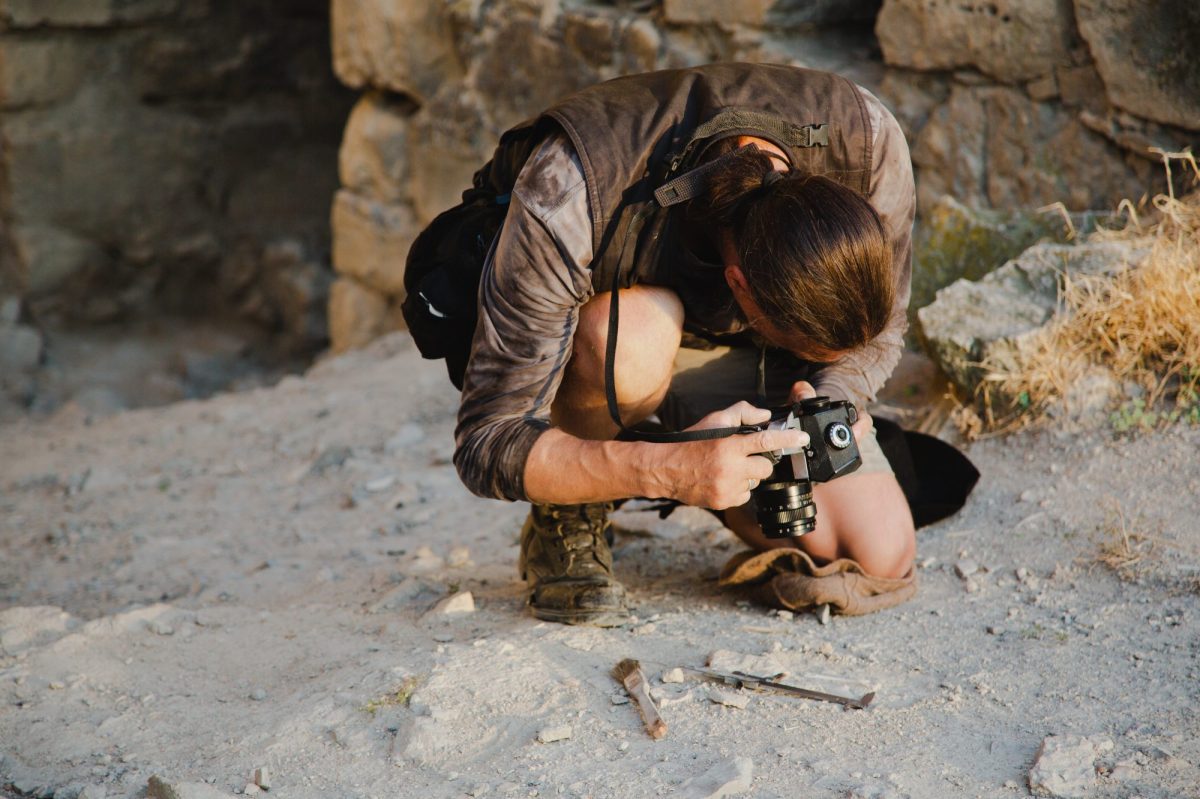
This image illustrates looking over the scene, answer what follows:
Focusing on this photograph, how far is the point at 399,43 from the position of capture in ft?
15.1

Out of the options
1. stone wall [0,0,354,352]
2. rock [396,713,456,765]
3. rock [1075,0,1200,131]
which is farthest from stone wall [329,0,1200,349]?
rock [396,713,456,765]

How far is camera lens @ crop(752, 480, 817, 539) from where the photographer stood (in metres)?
1.97

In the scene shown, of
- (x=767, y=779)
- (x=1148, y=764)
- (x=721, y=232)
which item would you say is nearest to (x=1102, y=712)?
(x=1148, y=764)

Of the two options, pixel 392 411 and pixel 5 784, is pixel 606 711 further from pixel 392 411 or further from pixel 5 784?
pixel 392 411

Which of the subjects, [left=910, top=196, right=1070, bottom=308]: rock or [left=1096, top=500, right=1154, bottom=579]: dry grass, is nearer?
[left=1096, top=500, right=1154, bottom=579]: dry grass

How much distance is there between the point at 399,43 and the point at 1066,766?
3772 mm

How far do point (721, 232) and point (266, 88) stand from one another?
424 cm

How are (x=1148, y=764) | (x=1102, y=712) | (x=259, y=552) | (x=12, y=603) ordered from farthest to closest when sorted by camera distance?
1. (x=259, y=552)
2. (x=12, y=603)
3. (x=1102, y=712)
4. (x=1148, y=764)

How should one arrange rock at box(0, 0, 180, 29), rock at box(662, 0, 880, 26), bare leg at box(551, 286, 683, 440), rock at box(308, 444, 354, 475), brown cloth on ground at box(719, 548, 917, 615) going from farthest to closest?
rock at box(0, 0, 180, 29)
rock at box(662, 0, 880, 26)
rock at box(308, 444, 354, 475)
brown cloth on ground at box(719, 548, 917, 615)
bare leg at box(551, 286, 683, 440)

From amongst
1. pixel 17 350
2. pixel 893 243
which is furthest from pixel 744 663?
pixel 17 350

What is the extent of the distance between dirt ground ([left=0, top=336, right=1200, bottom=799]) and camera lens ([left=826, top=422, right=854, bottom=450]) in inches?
14.8

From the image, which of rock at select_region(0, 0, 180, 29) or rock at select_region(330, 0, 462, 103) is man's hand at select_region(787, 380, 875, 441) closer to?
rock at select_region(330, 0, 462, 103)

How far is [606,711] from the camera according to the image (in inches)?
73.5

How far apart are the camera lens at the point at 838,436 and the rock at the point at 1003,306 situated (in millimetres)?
937
